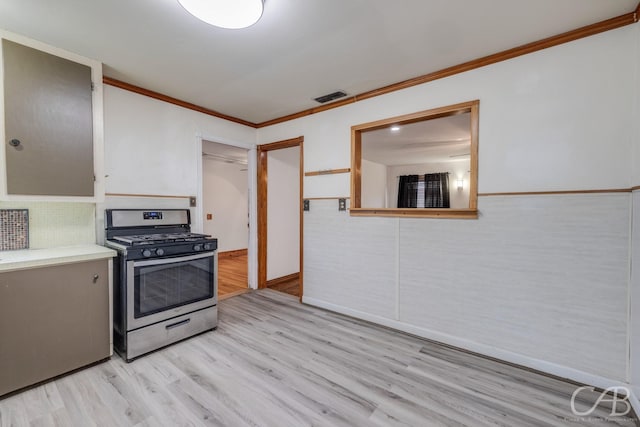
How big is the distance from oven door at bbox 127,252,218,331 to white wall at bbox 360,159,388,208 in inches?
205

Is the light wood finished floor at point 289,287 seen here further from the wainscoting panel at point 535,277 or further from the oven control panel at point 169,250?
the wainscoting panel at point 535,277

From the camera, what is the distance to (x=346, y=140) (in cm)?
309

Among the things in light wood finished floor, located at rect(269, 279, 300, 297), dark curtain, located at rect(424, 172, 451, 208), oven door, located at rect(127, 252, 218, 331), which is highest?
dark curtain, located at rect(424, 172, 451, 208)

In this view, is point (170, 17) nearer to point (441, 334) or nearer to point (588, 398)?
point (441, 334)

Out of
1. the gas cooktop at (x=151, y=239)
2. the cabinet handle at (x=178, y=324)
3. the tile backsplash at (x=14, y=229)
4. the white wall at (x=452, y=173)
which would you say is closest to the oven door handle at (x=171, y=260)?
the gas cooktop at (x=151, y=239)

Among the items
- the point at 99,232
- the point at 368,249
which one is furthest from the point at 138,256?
the point at 368,249

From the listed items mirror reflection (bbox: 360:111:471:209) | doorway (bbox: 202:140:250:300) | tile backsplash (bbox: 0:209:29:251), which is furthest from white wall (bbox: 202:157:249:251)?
tile backsplash (bbox: 0:209:29:251)

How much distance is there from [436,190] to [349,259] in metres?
5.20

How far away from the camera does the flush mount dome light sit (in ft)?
4.76

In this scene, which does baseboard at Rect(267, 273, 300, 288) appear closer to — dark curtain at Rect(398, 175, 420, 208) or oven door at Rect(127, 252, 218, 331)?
oven door at Rect(127, 252, 218, 331)

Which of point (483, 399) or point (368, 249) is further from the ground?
point (368, 249)

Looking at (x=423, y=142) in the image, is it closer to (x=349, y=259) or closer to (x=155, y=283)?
(x=349, y=259)

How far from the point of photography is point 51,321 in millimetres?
1899

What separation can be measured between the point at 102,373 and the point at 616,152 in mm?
3870
